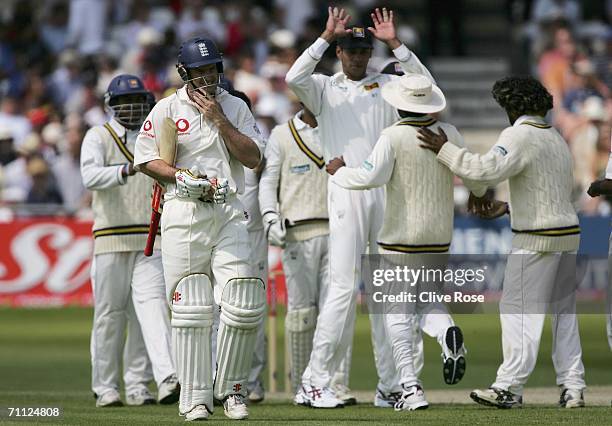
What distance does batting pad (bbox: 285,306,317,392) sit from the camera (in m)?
11.6

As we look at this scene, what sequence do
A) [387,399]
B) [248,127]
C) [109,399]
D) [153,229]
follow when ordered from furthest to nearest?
[109,399] → [387,399] → [153,229] → [248,127]

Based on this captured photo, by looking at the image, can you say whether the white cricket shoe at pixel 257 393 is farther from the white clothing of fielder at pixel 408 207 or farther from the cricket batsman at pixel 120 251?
the white clothing of fielder at pixel 408 207

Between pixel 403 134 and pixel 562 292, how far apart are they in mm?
1584

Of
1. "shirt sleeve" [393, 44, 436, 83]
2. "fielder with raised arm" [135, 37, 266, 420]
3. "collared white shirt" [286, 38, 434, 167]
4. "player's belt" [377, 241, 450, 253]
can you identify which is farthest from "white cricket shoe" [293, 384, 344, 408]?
"shirt sleeve" [393, 44, 436, 83]

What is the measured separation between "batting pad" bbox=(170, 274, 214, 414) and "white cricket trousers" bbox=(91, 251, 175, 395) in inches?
82.8

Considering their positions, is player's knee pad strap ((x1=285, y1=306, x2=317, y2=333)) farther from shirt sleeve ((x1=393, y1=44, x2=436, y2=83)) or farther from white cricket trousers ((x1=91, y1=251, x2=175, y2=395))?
shirt sleeve ((x1=393, y1=44, x2=436, y2=83))

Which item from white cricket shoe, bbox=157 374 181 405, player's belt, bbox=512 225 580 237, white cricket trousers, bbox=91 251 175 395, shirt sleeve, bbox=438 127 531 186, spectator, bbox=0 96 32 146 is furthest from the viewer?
spectator, bbox=0 96 32 146

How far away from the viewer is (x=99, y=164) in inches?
448

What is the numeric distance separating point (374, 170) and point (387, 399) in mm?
1777

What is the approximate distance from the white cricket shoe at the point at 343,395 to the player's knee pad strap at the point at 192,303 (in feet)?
6.62

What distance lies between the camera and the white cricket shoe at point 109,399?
36.8ft

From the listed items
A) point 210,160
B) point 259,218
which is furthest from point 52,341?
point 210,160

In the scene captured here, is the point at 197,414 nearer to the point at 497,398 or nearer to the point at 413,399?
the point at 413,399

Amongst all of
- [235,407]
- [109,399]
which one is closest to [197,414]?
[235,407]
